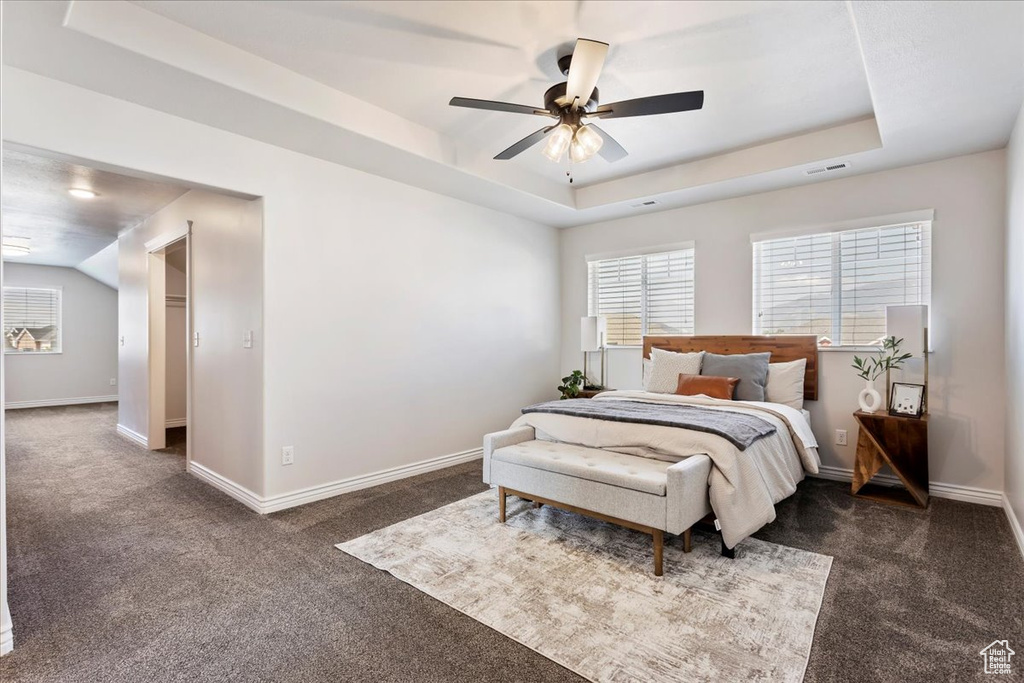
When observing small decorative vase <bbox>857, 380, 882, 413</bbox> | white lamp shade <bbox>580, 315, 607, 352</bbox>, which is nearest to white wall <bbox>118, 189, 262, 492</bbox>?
white lamp shade <bbox>580, 315, 607, 352</bbox>

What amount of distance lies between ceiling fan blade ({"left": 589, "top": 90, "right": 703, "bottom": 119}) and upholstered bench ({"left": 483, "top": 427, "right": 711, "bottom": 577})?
1.74 metres

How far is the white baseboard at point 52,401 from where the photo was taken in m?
8.27

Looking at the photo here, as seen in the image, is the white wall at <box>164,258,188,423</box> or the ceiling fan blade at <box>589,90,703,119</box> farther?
the white wall at <box>164,258,188,423</box>

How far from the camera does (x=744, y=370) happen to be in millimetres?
4008

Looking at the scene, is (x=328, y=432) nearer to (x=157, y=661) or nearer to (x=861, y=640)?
(x=157, y=661)

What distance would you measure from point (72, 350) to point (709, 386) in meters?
10.4

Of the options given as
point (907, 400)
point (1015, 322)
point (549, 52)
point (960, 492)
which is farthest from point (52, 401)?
point (1015, 322)

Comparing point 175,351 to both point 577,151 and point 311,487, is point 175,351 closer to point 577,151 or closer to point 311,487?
point 311,487

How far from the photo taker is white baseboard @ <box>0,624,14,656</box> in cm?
185

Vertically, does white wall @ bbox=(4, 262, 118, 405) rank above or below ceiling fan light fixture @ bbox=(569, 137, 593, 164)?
below

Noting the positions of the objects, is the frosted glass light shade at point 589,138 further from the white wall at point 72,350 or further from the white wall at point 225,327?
the white wall at point 72,350

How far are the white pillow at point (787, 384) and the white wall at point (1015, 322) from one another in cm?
117

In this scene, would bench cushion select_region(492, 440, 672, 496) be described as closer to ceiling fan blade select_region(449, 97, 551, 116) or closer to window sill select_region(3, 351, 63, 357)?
ceiling fan blade select_region(449, 97, 551, 116)

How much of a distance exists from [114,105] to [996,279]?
556 centimetres
